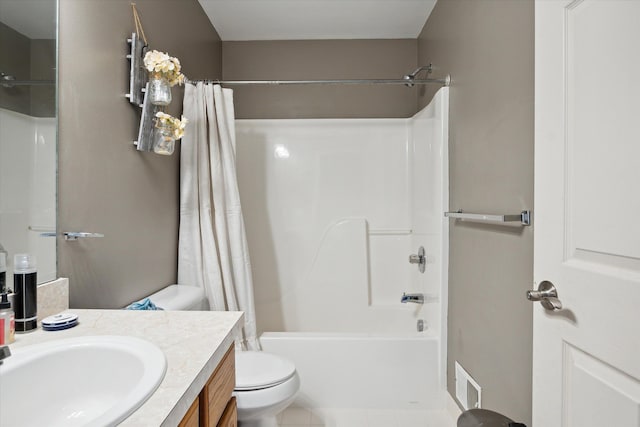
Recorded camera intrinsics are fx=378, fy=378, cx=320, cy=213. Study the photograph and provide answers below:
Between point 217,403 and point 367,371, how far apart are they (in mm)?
1395

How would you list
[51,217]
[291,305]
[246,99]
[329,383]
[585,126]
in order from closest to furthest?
[585,126]
[51,217]
[329,383]
[291,305]
[246,99]

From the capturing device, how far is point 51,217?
1.12 meters

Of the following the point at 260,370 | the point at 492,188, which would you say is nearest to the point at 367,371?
the point at 260,370

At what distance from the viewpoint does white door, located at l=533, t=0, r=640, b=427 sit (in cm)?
75

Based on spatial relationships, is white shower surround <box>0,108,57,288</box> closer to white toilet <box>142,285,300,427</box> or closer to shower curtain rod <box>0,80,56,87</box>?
shower curtain rod <box>0,80,56,87</box>

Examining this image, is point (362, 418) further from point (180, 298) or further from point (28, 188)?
point (28, 188)

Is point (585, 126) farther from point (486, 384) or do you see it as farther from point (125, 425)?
point (486, 384)

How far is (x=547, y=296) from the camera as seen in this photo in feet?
3.25

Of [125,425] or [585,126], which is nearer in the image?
[125,425]

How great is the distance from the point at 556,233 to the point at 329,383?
160 cm

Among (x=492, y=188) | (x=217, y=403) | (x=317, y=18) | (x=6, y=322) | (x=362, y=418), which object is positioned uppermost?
(x=317, y=18)

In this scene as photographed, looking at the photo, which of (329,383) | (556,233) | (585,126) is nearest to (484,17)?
(585,126)

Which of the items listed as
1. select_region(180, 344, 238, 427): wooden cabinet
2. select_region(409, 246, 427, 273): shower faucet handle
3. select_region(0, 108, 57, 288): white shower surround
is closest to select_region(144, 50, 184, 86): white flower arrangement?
select_region(0, 108, 57, 288): white shower surround

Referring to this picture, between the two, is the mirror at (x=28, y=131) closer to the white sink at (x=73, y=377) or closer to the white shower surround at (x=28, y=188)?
the white shower surround at (x=28, y=188)
